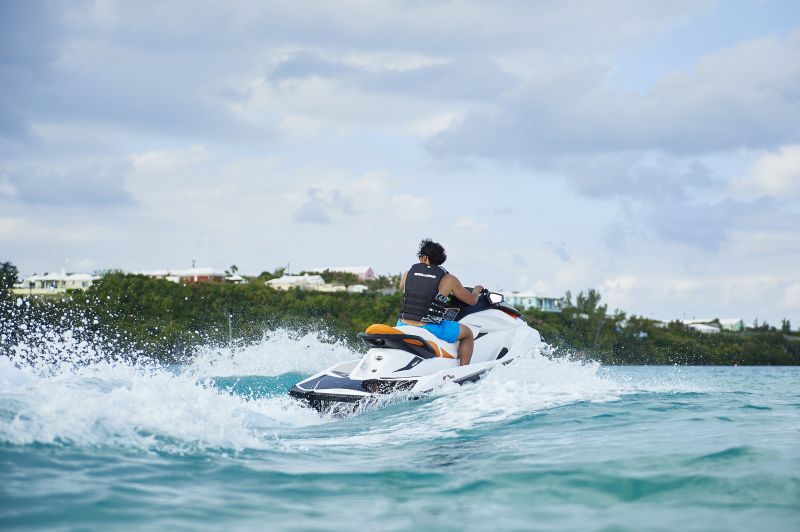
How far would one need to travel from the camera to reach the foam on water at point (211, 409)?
5137 mm

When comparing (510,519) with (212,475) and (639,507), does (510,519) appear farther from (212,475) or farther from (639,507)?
(212,475)

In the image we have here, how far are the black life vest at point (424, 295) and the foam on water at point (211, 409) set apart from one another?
2.65ft

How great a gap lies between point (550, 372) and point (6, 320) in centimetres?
3208

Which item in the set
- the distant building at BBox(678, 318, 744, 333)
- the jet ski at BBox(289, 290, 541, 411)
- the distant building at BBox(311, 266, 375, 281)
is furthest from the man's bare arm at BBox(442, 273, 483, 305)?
the distant building at BBox(311, 266, 375, 281)

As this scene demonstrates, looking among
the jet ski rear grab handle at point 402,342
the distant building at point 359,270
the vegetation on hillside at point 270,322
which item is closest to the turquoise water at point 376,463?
the jet ski rear grab handle at point 402,342

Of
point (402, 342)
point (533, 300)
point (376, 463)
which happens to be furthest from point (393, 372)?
point (533, 300)

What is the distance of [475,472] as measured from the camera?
4941 mm

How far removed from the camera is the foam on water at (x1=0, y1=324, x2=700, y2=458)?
514cm

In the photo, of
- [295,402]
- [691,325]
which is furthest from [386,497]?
[691,325]

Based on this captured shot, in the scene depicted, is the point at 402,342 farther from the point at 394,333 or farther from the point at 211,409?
the point at 211,409

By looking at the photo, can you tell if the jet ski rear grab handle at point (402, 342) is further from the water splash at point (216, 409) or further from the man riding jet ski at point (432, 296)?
the water splash at point (216, 409)

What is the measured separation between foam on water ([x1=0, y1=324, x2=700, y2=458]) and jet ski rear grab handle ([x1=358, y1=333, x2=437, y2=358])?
42 cm

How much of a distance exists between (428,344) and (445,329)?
0.36m

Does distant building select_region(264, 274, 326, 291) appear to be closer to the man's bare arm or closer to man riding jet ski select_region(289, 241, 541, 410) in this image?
man riding jet ski select_region(289, 241, 541, 410)
